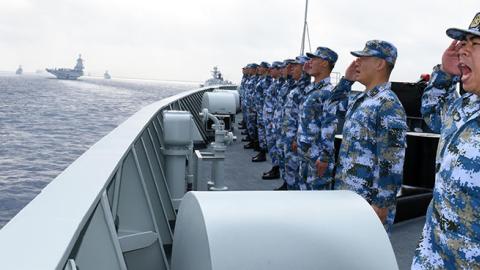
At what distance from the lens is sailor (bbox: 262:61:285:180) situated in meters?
7.68

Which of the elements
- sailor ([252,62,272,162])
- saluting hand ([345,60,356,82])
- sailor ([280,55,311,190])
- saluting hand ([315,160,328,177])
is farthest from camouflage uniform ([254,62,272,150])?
saluting hand ([345,60,356,82])

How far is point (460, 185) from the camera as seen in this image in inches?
71.7

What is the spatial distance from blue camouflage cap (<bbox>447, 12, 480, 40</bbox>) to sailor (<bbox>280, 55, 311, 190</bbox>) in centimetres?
406

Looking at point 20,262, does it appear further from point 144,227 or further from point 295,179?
point 295,179

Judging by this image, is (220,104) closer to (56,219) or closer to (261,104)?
(261,104)

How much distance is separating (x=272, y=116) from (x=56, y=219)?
738 centimetres

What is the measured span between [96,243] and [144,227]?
1109mm

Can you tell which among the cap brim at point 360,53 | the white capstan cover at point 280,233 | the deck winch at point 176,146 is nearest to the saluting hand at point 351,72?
the cap brim at point 360,53

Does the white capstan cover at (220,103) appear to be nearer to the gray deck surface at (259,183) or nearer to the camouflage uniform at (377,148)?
the gray deck surface at (259,183)

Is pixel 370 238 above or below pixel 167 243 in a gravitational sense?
above

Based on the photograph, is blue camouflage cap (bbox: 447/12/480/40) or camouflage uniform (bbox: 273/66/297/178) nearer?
blue camouflage cap (bbox: 447/12/480/40)

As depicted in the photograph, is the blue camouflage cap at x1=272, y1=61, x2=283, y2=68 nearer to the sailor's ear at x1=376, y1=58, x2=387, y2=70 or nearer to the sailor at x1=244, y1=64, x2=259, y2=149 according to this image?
the sailor at x1=244, y1=64, x2=259, y2=149

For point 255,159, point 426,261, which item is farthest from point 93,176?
point 255,159

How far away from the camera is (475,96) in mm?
1907
